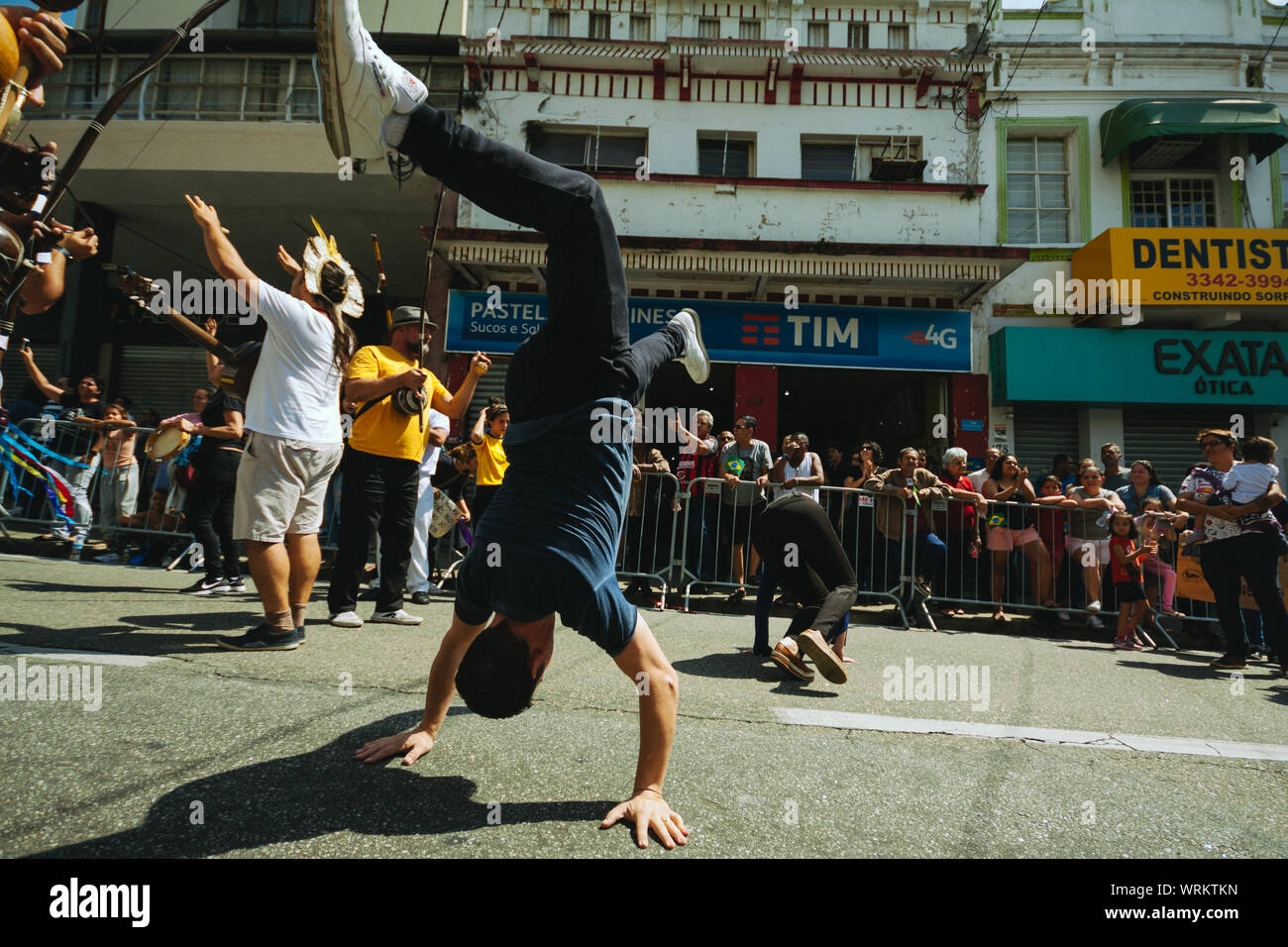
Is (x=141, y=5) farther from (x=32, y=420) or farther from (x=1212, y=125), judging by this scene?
(x=1212, y=125)

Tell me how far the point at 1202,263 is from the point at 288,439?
45.1 ft

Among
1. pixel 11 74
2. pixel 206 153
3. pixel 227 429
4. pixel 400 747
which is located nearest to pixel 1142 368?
pixel 227 429

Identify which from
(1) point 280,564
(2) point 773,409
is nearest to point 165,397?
(2) point 773,409

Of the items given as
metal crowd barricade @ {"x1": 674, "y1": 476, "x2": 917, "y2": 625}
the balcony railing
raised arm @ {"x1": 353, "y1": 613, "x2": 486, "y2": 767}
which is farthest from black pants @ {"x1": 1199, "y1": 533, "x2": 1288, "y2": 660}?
the balcony railing

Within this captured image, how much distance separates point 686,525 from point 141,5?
15.4 m

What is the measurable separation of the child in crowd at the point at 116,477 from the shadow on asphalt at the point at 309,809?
7312 mm

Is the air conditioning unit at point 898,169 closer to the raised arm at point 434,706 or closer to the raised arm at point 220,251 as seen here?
the raised arm at point 220,251

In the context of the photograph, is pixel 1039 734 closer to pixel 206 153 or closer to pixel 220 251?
pixel 220 251

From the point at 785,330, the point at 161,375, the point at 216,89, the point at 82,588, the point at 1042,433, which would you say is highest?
the point at 216,89

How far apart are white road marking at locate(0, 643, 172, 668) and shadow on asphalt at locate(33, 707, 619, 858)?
1491 mm

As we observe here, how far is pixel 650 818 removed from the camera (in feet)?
6.39

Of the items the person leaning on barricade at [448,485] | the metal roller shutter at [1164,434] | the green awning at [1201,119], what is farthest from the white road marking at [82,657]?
the green awning at [1201,119]

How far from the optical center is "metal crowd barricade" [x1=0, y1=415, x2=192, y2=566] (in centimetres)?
748
